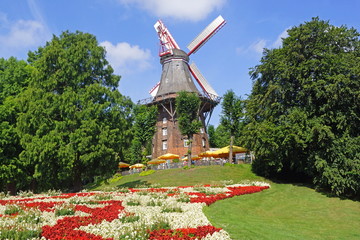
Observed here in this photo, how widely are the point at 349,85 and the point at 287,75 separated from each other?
457cm

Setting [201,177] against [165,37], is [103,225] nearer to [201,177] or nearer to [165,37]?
[201,177]

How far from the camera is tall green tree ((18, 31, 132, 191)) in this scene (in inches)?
837

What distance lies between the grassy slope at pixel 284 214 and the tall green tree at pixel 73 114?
9512 millimetres

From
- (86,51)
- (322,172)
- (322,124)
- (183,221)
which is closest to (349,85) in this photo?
(322,124)

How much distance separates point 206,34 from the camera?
65.2 metres

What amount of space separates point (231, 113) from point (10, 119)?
27336 mm

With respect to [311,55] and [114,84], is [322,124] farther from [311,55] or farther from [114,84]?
[114,84]

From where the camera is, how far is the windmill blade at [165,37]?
2537 inches

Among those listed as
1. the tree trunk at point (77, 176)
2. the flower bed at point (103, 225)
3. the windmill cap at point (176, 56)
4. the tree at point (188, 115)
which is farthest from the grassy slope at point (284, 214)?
the windmill cap at point (176, 56)

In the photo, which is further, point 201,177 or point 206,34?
point 206,34

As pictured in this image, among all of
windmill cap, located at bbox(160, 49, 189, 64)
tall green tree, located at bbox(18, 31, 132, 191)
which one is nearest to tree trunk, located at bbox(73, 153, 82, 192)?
tall green tree, located at bbox(18, 31, 132, 191)

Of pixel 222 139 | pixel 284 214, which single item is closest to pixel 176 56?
pixel 222 139

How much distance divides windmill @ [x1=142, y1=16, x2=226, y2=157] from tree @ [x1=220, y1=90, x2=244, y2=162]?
1198 cm

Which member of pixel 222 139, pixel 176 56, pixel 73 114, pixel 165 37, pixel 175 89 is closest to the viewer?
pixel 73 114
